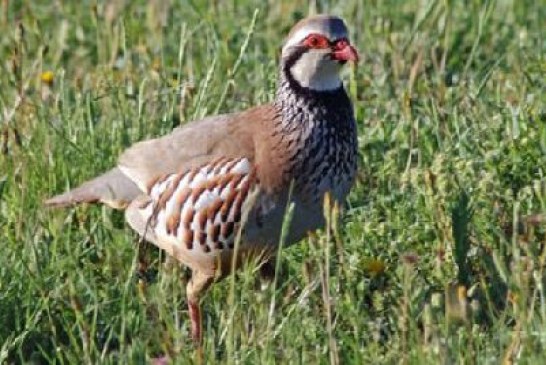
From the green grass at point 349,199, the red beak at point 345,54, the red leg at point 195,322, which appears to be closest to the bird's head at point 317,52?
the red beak at point 345,54

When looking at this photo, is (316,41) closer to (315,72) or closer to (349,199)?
→ (315,72)

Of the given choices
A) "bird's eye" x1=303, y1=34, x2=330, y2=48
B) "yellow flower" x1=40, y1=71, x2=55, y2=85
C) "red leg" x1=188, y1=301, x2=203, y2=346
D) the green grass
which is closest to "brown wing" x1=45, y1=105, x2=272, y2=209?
the green grass

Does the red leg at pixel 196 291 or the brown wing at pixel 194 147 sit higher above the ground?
the brown wing at pixel 194 147

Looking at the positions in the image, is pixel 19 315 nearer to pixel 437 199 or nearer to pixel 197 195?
pixel 197 195

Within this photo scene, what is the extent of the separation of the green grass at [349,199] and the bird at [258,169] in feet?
0.48

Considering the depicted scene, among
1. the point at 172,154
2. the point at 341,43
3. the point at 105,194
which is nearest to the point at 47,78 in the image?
the point at 105,194

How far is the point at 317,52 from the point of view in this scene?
577 cm

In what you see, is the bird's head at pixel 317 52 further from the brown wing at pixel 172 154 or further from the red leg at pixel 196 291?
the red leg at pixel 196 291

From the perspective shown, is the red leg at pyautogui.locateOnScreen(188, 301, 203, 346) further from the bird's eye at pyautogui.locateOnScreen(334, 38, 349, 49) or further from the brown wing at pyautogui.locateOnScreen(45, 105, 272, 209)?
the bird's eye at pyautogui.locateOnScreen(334, 38, 349, 49)

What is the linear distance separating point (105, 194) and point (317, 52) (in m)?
0.94

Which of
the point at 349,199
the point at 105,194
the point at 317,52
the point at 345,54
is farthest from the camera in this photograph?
the point at 349,199

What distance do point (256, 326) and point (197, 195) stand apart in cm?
94

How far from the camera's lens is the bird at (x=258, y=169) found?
18.6 ft

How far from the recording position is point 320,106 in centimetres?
586
